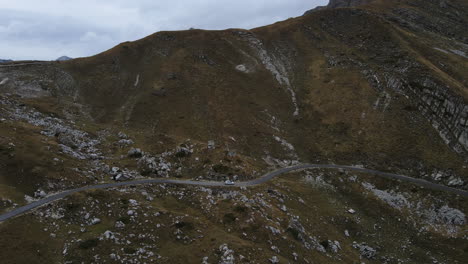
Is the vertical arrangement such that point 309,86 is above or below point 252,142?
above

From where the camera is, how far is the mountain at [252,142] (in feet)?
135

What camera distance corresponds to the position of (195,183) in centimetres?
5622

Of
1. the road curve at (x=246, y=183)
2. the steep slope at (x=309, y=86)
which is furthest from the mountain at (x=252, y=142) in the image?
the road curve at (x=246, y=183)

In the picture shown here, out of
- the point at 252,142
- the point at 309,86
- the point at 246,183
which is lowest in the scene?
the point at 246,183

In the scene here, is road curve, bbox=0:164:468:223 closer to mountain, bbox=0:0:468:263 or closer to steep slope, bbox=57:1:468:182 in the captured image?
mountain, bbox=0:0:468:263

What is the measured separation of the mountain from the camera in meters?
41.0

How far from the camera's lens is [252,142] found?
80.8 m

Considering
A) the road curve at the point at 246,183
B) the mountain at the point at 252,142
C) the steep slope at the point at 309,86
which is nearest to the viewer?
the road curve at the point at 246,183

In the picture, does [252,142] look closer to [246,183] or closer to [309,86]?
[246,183]

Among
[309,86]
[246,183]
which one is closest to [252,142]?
[246,183]

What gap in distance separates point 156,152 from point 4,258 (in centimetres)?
3758

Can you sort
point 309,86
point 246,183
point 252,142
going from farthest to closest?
1. point 309,86
2. point 252,142
3. point 246,183

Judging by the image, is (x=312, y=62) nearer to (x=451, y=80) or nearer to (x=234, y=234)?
(x=451, y=80)

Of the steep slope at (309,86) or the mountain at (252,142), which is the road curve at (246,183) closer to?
the mountain at (252,142)
